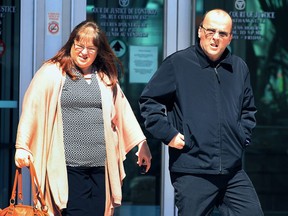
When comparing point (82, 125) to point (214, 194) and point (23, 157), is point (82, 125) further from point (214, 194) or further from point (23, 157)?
point (214, 194)

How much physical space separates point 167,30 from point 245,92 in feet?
4.97

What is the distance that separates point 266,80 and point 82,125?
2250 millimetres

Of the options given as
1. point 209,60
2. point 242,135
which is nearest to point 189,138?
point 242,135

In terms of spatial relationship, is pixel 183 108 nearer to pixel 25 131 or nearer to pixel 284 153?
pixel 25 131

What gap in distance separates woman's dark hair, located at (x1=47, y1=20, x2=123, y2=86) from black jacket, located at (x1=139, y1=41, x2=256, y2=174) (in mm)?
285

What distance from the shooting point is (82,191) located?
4.80m

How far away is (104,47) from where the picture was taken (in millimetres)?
4945

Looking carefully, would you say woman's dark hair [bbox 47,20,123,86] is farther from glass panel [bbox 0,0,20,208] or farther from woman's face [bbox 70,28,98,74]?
glass panel [bbox 0,0,20,208]

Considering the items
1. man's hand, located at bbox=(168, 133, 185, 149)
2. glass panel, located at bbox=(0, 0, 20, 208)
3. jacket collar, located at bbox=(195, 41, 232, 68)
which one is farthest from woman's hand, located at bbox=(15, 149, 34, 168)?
glass panel, located at bbox=(0, 0, 20, 208)

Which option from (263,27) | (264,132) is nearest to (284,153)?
(264,132)

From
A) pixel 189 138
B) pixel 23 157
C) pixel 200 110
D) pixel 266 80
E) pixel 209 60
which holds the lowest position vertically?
pixel 23 157

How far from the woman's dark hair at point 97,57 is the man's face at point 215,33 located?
0.57 meters

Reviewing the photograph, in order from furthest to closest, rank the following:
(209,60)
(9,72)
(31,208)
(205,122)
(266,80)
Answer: (266,80), (9,72), (209,60), (205,122), (31,208)

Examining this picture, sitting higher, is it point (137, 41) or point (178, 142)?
point (137, 41)
